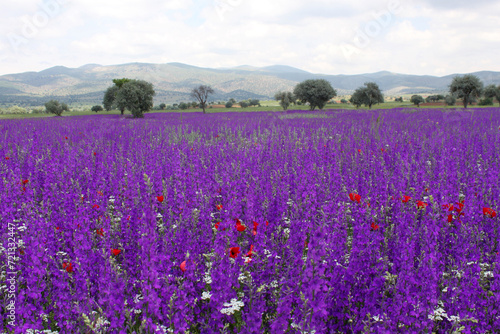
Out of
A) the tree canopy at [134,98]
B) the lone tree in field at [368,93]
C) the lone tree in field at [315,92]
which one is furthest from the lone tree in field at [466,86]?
the tree canopy at [134,98]

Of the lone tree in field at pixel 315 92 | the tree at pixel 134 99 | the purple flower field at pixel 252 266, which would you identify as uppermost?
the lone tree in field at pixel 315 92

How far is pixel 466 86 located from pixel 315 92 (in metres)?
17.8

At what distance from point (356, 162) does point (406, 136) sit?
15.4 feet

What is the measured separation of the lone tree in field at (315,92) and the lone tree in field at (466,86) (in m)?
14.4

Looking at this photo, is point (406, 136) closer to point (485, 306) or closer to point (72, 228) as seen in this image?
point (485, 306)

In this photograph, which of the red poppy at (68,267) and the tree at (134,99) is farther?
the tree at (134,99)

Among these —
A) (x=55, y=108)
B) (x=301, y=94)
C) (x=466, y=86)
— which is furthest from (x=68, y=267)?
(x=55, y=108)

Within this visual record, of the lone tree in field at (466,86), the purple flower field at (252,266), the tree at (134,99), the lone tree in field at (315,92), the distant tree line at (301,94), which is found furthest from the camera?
the lone tree in field at (315,92)

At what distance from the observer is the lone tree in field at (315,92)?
41.9m

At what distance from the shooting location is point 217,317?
1996 millimetres

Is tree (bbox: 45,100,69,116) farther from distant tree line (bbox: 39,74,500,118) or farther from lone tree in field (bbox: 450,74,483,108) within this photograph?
lone tree in field (bbox: 450,74,483,108)

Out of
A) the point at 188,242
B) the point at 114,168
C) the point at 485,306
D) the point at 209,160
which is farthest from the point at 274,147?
the point at 485,306

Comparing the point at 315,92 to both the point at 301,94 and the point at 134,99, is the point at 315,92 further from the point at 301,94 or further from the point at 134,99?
the point at 134,99

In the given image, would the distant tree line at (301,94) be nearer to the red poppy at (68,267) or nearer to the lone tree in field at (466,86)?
the lone tree in field at (466,86)
